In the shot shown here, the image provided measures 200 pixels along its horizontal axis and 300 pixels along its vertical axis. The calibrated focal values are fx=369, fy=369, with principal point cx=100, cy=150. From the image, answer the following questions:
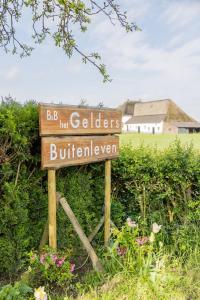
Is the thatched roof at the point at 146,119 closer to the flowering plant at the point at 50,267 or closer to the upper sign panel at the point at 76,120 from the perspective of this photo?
the upper sign panel at the point at 76,120

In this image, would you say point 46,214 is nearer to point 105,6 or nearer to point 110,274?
point 110,274

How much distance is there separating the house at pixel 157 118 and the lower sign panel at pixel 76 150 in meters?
65.4

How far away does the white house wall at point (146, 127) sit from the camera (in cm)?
7830

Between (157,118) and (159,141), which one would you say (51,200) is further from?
(157,118)

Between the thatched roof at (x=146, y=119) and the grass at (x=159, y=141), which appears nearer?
the grass at (x=159, y=141)

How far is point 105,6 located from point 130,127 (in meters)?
85.4

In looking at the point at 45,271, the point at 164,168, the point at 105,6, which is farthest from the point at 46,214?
the point at 105,6

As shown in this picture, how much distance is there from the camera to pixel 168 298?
11.6 feet

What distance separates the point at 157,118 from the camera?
262ft

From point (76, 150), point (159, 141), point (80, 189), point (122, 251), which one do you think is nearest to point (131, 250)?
point (122, 251)

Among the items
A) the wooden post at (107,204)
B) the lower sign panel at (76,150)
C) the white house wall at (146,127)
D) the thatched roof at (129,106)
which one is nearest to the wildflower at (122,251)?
the wooden post at (107,204)

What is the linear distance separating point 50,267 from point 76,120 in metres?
1.68

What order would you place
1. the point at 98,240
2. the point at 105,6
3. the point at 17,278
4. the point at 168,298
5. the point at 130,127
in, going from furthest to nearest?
the point at 130,127 → the point at 105,6 → the point at 98,240 → the point at 17,278 → the point at 168,298

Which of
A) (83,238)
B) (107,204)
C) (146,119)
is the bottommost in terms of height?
(83,238)
